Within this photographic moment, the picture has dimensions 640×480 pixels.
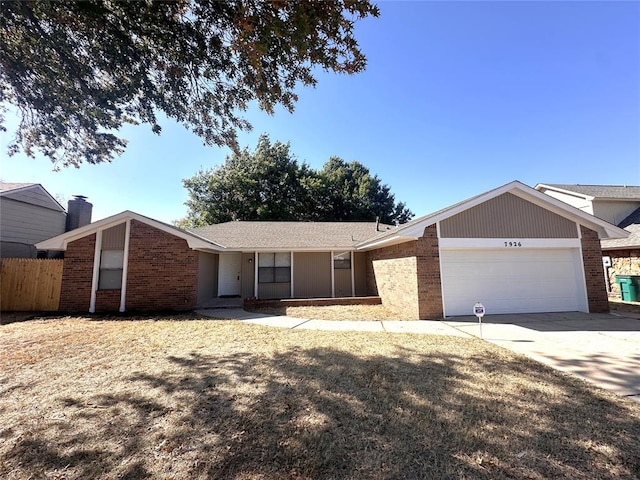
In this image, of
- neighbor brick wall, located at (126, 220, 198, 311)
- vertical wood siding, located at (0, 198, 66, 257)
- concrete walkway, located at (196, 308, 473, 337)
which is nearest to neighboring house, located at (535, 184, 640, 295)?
concrete walkway, located at (196, 308, 473, 337)

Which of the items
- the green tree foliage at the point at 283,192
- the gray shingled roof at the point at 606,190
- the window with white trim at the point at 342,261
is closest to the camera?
the window with white trim at the point at 342,261

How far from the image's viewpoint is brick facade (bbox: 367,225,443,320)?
28.3 feet

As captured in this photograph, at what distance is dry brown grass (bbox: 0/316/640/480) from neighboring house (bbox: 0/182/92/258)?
11.7m

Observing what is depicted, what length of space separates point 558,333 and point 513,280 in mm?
2891

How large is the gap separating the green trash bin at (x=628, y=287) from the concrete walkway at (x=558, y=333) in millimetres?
4797

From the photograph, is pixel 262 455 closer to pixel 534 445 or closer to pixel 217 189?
pixel 534 445

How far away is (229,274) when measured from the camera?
14688mm

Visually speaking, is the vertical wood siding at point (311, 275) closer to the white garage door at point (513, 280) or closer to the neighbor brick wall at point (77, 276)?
the white garage door at point (513, 280)

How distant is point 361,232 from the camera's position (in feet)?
51.7

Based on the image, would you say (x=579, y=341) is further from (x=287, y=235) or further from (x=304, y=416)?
(x=287, y=235)

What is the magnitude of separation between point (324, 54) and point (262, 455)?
5.20 metres

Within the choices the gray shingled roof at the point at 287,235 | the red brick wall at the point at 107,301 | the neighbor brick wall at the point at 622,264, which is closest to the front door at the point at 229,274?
the gray shingled roof at the point at 287,235

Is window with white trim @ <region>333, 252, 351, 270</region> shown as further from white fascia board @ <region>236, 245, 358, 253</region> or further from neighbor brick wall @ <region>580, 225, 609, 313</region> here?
neighbor brick wall @ <region>580, 225, 609, 313</region>

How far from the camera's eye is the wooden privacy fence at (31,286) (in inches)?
387
